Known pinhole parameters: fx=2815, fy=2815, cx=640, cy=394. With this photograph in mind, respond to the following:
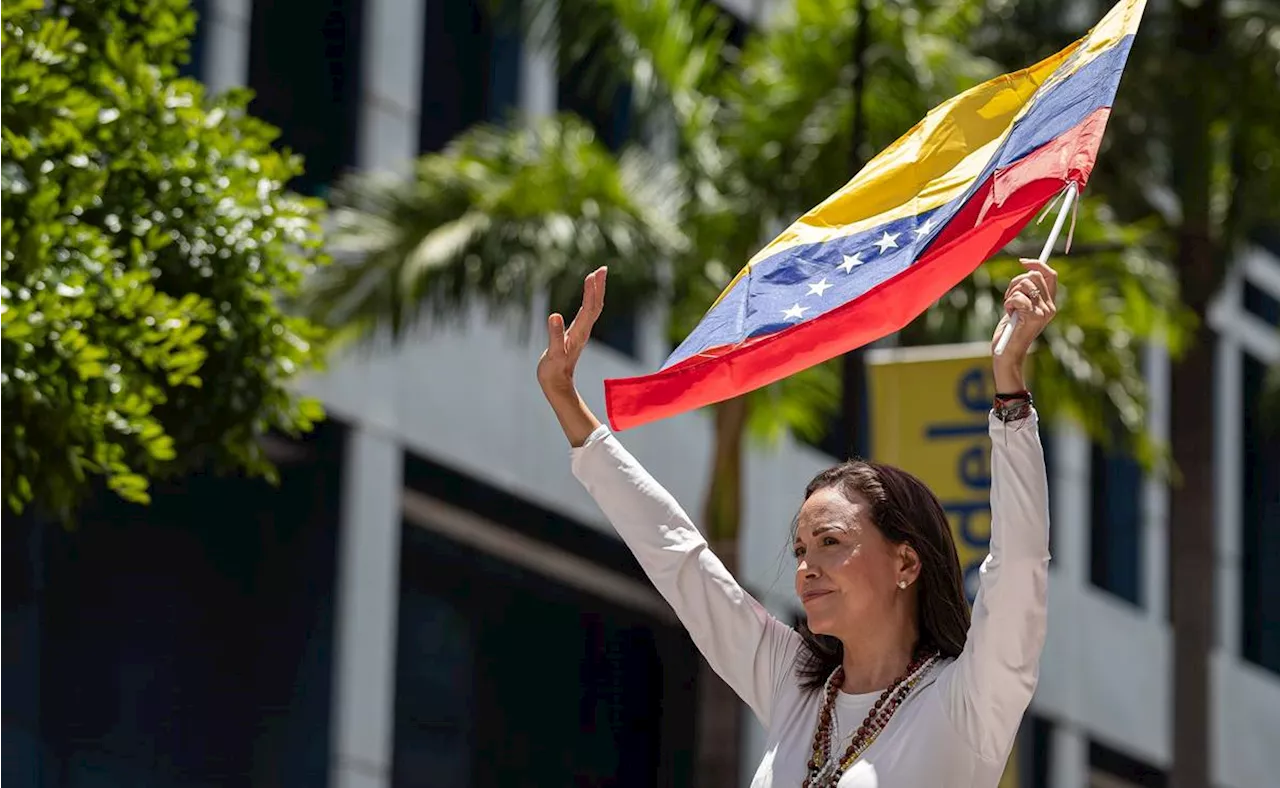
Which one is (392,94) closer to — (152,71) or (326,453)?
(326,453)

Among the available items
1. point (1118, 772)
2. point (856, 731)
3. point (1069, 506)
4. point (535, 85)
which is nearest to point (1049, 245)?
point (856, 731)

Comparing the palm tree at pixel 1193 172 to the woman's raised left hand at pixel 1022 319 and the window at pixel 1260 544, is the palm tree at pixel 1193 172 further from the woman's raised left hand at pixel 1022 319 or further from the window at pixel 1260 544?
the window at pixel 1260 544

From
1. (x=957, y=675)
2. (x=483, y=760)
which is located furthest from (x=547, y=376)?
(x=483, y=760)

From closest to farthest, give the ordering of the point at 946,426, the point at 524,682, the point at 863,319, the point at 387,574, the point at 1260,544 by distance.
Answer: the point at 863,319 → the point at 946,426 → the point at 387,574 → the point at 524,682 → the point at 1260,544

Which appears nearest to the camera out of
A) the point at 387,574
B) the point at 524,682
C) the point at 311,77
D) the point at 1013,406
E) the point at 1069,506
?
the point at 1013,406

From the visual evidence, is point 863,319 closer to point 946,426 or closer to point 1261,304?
point 946,426

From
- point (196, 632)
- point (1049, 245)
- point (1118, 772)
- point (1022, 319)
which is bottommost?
point (1022, 319)

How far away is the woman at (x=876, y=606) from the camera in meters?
5.09

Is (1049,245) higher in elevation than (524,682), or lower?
lower

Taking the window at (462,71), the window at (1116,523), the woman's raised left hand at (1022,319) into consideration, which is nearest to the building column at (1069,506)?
the window at (1116,523)

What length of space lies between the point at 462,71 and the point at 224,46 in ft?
14.7

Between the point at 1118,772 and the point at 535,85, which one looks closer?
the point at 535,85

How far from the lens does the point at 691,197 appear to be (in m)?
19.8

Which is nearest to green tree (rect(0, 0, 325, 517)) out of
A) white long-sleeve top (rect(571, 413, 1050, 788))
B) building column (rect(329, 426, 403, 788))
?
white long-sleeve top (rect(571, 413, 1050, 788))
